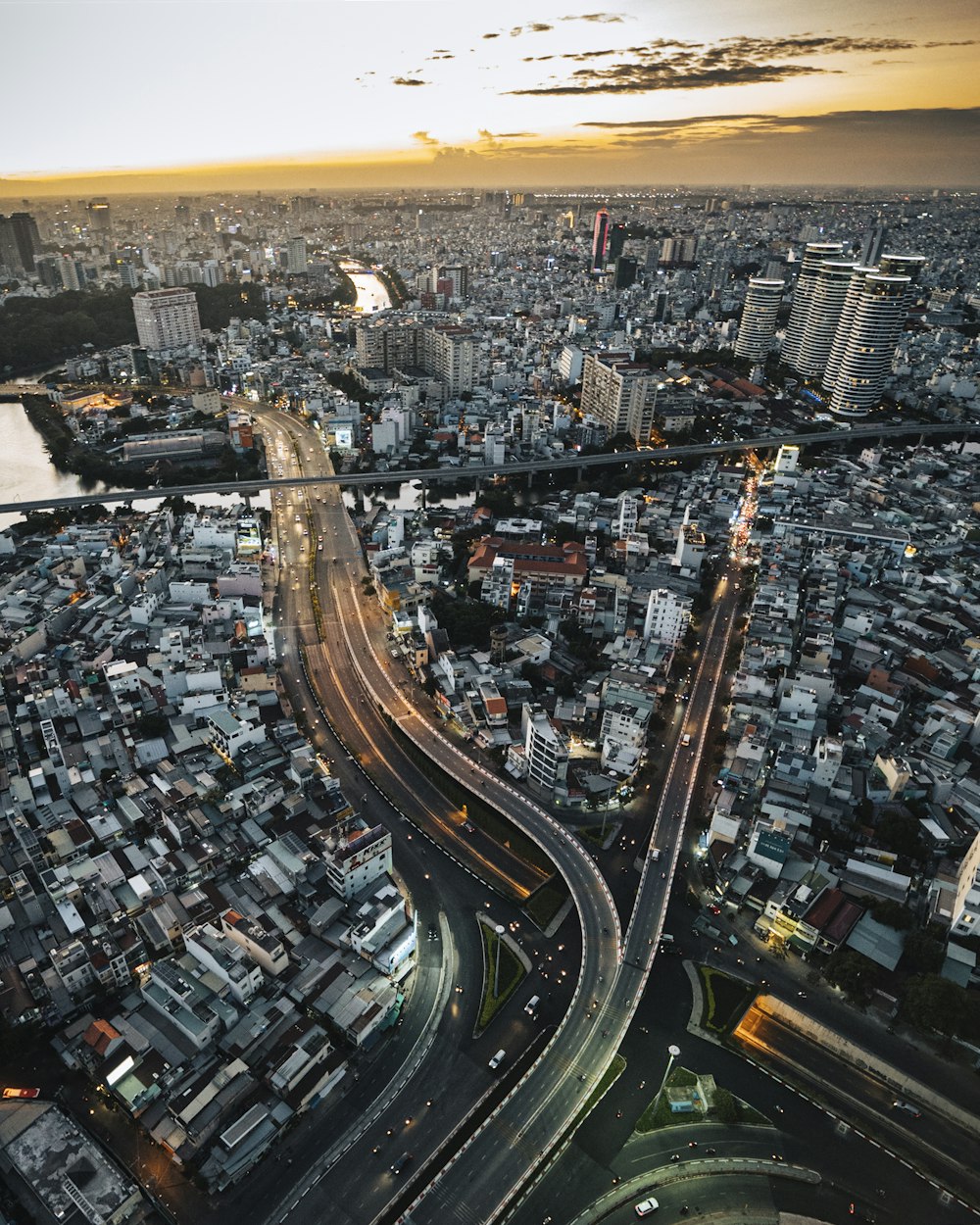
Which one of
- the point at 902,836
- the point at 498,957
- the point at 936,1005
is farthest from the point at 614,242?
the point at 936,1005

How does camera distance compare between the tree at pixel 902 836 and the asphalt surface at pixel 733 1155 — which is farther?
the tree at pixel 902 836

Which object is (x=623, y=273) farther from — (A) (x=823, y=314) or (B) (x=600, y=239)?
(A) (x=823, y=314)

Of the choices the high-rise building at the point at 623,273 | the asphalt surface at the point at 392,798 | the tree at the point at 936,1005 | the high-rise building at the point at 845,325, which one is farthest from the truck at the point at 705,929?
the high-rise building at the point at 623,273

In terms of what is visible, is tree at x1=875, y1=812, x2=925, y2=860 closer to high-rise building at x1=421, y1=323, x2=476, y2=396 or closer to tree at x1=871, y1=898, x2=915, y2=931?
tree at x1=871, y1=898, x2=915, y2=931

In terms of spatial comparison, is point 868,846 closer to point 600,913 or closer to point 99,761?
point 600,913

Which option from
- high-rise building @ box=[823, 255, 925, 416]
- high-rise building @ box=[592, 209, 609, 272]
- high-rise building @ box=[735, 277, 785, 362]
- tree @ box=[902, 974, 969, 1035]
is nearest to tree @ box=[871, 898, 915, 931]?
tree @ box=[902, 974, 969, 1035]

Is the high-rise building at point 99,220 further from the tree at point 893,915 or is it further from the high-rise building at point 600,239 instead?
the tree at point 893,915
